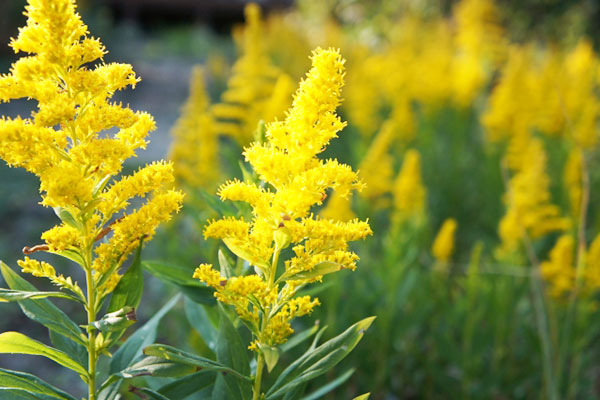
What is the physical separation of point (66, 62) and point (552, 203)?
429 cm

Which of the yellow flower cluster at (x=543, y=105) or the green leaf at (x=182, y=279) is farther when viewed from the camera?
the yellow flower cluster at (x=543, y=105)

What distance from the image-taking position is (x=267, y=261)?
1.25 m

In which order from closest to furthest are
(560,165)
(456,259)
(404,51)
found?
(456,259), (560,165), (404,51)

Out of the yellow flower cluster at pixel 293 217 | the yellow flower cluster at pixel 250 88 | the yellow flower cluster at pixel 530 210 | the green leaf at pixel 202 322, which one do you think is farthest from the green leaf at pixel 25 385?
the yellow flower cluster at pixel 250 88

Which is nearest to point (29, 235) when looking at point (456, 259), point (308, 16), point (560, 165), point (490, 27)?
point (456, 259)

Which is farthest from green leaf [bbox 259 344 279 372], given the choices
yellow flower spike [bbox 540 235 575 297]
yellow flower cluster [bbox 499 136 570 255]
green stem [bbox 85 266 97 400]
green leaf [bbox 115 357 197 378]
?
yellow flower cluster [bbox 499 136 570 255]

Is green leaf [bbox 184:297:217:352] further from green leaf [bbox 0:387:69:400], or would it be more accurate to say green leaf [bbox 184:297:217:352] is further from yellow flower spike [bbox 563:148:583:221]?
yellow flower spike [bbox 563:148:583:221]

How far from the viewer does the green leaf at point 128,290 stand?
1.29 metres

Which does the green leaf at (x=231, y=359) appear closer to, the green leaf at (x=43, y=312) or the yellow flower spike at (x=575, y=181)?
the green leaf at (x=43, y=312)

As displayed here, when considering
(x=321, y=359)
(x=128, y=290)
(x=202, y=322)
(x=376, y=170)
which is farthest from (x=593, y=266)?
(x=128, y=290)

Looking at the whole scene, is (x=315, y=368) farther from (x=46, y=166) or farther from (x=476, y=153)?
(x=476, y=153)

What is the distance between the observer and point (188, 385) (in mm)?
1305

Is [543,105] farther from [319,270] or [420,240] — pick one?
[319,270]

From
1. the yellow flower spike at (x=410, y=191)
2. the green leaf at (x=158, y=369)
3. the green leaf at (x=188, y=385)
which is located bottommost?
the green leaf at (x=188, y=385)
